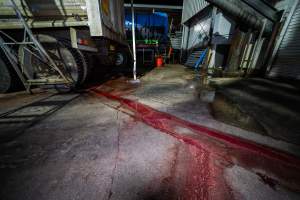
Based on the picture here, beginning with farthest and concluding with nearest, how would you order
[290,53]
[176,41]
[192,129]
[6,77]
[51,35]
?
[176,41], [290,53], [6,77], [51,35], [192,129]

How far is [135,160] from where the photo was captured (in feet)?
4.88

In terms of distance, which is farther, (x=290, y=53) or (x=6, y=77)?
(x=290, y=53)

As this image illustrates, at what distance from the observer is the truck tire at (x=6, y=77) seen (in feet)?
11.6

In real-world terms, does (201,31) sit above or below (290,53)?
above

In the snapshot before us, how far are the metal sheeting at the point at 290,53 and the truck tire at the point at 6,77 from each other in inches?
323

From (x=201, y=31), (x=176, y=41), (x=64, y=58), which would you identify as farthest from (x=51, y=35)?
(x=176, y=41)

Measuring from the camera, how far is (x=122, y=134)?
6.41ft

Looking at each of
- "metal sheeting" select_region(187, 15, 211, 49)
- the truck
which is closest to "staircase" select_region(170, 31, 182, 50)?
"metal sheeting" select_region(187, 15, 211, 49)

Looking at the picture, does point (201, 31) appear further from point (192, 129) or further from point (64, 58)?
point (192, 129)

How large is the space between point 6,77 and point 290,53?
842 centimetres

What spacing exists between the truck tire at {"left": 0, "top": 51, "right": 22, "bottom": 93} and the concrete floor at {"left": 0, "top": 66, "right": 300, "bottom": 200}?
183 cm

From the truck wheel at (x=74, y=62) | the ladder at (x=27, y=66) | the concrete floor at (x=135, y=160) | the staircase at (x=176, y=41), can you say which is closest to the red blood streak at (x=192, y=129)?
the concrete floor at (x=135, y=160)

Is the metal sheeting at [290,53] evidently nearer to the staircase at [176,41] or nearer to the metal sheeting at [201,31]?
the metal sheeting at [201,31]

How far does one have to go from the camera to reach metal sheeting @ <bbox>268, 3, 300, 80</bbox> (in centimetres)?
417
